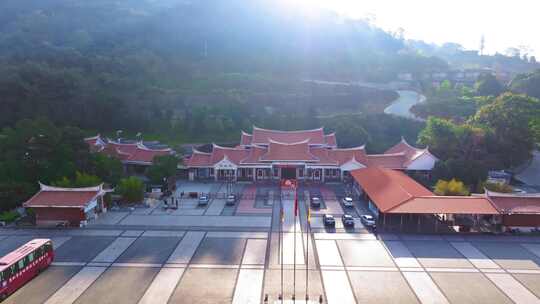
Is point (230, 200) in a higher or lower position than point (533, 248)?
higher

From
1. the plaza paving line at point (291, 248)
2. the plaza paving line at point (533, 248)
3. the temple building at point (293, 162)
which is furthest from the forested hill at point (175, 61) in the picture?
the plaza paving line at point (533, 248)

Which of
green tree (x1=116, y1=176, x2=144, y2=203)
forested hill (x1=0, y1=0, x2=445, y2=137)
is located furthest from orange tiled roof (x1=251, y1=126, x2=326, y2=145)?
green tree (x1=116, y1=176, x2=144, y2=203)

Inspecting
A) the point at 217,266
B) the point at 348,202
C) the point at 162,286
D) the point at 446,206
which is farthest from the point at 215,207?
the point at 446,206

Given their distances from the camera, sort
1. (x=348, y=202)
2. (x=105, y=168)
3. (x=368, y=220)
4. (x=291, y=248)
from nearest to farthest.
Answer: (x=291, y=248)
(x=368, y=220)
(x=348, y=202)
(x=105, y=168)

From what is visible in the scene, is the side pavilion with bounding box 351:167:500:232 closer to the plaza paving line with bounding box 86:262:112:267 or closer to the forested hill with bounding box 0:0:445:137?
the plaza paving line with bounding box 86:262:112:267

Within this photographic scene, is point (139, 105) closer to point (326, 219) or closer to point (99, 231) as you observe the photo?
point (99, 231)

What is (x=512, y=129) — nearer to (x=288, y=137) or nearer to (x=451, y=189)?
(x=451, y=189)

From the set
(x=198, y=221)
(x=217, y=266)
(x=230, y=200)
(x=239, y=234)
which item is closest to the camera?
(x=217, y=266)
